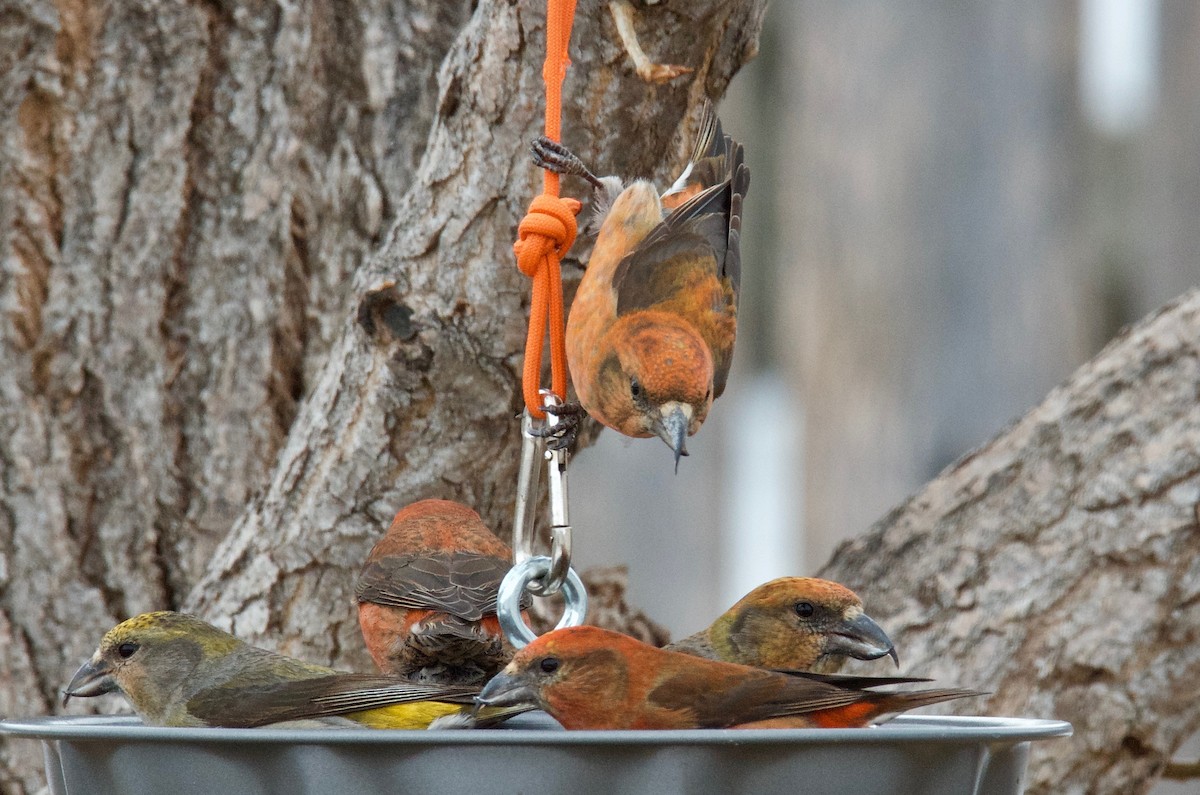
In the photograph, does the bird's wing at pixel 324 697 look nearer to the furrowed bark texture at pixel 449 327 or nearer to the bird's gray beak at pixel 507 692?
the bird's gray beak at pixel 507 692

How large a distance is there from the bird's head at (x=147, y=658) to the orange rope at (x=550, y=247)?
794 millimetres

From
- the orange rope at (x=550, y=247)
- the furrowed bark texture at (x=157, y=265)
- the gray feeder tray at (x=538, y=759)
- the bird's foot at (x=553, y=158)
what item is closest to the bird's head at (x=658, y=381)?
the orange rope at (x=550, y=247)

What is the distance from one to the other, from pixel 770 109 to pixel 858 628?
545 centimetres

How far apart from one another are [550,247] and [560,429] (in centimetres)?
33

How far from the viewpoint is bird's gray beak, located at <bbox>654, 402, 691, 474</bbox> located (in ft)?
8.39

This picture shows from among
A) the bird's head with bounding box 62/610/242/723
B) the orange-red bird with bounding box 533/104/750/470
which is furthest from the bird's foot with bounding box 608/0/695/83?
the bird's head with bounding box 62/610/242/723

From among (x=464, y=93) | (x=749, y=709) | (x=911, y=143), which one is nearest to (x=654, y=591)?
(x=911, y=143)

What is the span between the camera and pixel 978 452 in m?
3.65

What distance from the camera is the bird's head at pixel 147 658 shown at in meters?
2.55

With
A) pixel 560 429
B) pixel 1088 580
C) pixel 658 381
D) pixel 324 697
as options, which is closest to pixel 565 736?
pixel 324 697

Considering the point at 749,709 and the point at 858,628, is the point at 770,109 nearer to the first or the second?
the point at 858,628

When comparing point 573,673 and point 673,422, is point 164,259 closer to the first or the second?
point 673,422

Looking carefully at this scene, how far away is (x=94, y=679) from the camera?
8.57ft

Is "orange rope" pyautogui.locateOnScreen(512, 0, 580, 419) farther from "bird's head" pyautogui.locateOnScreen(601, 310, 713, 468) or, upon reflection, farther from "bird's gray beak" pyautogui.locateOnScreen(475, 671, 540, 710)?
"bird's gray beak" pyautogui.locateOnScreen(475, 671, 540, 710)
